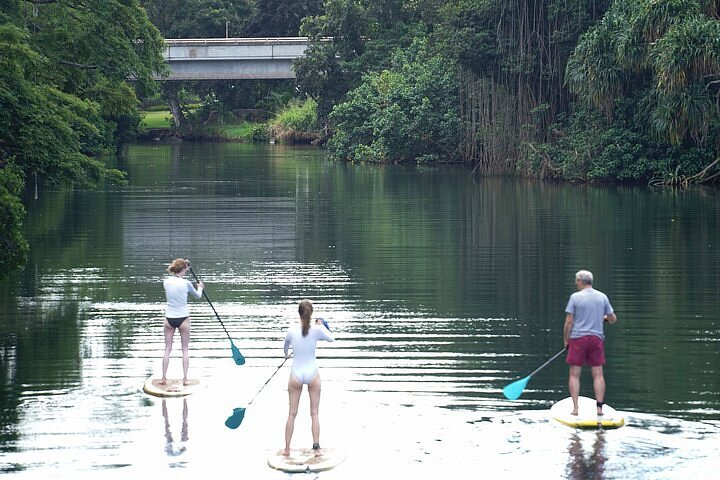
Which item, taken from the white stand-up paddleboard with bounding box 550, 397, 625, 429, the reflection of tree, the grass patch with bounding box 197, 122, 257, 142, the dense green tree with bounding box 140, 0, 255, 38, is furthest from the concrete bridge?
the reflection of tree

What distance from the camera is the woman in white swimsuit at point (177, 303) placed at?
1365cm

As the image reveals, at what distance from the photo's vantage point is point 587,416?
12461 mm

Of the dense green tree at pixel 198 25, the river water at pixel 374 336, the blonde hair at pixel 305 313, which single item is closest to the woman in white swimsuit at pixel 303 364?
the blonde hair at pixel 305 313

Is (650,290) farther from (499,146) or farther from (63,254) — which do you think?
(499,146)

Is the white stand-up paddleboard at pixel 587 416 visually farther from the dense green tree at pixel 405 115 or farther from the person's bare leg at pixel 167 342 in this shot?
the dense green tree at pixel 405 115

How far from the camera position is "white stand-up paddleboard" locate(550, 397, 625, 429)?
12391 millimetres

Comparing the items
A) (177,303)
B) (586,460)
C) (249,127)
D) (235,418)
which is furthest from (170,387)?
(249,127)

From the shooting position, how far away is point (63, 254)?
26.0m

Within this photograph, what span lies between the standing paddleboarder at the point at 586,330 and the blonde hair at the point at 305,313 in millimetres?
2695

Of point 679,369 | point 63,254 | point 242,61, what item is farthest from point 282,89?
point 679,369

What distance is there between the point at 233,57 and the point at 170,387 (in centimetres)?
6208

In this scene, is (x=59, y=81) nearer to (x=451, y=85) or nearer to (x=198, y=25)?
(x=451, y=85)

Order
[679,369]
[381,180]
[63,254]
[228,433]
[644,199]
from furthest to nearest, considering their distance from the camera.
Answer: [381,180] < [644,199] < [63,254] < [679,369] < [228,433]

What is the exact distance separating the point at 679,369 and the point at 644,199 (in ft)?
81.9
